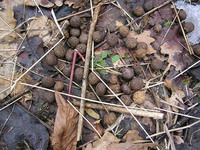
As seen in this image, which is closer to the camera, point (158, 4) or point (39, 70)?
point (39, 70)

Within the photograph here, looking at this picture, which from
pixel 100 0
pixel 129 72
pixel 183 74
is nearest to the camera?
pixel 129 72

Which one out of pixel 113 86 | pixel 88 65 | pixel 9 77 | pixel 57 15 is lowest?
pixel 113 86

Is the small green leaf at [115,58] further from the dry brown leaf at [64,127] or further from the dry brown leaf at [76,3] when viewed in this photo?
the dry brown leaf at [76,3]

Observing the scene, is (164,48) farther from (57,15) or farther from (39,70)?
(39,70)

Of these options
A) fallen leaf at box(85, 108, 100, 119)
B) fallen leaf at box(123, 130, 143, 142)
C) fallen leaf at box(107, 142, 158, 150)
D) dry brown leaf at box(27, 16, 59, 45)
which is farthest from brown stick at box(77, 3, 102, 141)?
fallen leaf at box(123, 130, 143, 142)

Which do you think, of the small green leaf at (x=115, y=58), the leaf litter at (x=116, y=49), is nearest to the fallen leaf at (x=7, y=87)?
the leaf litter at (x=116, y=49)

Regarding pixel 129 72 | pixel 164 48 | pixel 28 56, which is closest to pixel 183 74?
pixel 164 48
